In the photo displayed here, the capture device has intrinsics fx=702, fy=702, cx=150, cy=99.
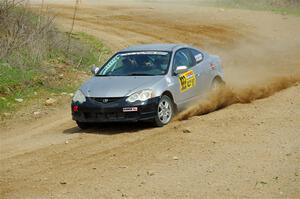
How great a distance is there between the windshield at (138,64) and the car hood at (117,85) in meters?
0.27

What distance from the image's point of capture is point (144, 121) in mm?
12820

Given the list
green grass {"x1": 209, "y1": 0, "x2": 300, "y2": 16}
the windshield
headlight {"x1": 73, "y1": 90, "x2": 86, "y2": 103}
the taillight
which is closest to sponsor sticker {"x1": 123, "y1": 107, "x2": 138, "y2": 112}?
headlight {"x1": 73, "y1": 90, "x2": 86, "y2": 103}

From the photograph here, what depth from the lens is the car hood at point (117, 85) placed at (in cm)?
1295

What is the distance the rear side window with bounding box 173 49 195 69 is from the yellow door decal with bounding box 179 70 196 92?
0.24m

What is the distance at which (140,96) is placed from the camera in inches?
506

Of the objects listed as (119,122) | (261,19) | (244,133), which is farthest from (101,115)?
(261,19)

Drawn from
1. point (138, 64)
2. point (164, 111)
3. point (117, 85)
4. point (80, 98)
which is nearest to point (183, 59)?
point (138, 64)

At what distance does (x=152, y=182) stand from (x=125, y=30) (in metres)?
20.4

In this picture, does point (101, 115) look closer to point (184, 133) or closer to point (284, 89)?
point (184, 133)

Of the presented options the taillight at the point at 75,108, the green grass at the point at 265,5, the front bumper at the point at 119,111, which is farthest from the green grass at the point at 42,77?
the green grass at the point at 265,5

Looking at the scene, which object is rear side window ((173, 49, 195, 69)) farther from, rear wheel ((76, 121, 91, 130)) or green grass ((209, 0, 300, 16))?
green grass ((209, 0, 300, 16))

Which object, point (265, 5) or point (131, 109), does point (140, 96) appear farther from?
point (265, 5)

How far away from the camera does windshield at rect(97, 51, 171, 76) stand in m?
13.8

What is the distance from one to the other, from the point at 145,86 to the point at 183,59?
5.69 feet
